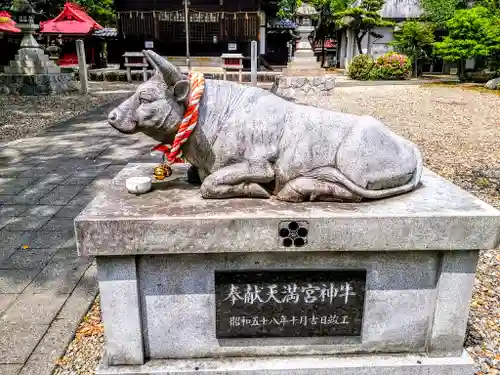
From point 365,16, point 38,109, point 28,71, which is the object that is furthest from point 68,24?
point 365,16

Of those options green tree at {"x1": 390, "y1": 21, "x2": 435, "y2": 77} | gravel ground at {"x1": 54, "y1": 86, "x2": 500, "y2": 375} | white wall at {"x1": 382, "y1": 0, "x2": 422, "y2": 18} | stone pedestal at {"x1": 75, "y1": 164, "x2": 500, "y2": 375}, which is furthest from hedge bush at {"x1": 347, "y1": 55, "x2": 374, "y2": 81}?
stone pedestal at {"x1": 75, "y1": 164, "x2": 500, "y2": 375}

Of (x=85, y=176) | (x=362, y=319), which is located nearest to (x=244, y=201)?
(x=362, y=319)

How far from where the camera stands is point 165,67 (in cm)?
265

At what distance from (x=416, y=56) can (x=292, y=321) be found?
2651 cm

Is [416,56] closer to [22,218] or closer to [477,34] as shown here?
[477,34]

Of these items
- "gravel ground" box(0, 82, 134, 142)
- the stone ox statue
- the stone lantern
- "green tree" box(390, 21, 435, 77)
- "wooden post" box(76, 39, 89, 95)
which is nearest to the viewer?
the stone ox statue

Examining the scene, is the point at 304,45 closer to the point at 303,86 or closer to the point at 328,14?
the point at 303,86

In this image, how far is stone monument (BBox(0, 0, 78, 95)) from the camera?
1611cm

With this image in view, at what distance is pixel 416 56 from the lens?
26.2m

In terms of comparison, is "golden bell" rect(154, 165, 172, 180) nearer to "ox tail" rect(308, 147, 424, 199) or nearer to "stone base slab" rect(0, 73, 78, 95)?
"ox tail" rect(308, 147, 424, 199)

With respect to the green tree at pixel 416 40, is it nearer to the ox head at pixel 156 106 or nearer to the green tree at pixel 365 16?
the green tree at pixel 365 16

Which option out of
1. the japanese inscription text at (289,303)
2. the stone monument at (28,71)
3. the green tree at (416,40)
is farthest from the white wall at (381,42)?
the japanese inscription text at (289,303)

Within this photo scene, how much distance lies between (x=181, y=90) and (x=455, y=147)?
307 inches

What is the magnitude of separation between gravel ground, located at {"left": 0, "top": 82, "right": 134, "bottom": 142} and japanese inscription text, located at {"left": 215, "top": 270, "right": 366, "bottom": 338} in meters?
8.61
